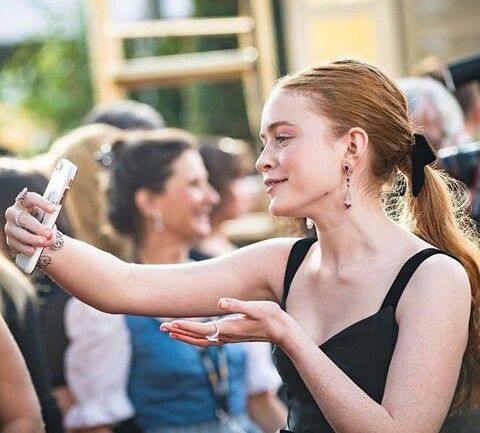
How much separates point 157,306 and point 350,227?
1.42ft

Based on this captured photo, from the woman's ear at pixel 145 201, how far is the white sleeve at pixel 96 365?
0.50 m

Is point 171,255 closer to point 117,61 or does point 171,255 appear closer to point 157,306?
point 157,306

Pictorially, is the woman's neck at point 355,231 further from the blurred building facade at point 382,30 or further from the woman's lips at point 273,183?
the blurred building facade at point 382,30

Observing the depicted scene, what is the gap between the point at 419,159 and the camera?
9.23ft

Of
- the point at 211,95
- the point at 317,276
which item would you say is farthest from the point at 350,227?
the point at 211,95

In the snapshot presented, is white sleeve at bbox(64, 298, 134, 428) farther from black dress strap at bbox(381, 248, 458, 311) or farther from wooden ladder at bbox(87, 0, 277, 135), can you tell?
wooden ladder at bbox(87, 0, 277, 135)

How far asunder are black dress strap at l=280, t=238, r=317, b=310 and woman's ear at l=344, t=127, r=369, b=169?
0.24 m

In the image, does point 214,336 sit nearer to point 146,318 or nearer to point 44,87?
point 146,318

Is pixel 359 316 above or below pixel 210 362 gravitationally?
above

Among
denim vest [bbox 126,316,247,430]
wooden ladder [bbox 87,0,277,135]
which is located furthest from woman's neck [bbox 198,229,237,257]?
wooden ladder [bbox 87,0,277,135]

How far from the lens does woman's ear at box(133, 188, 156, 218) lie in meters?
4.58

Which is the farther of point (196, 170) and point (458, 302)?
point (196, 170)

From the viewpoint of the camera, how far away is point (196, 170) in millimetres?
4609

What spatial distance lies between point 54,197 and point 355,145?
620mm
